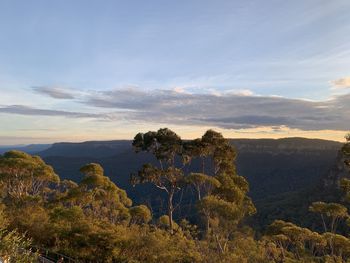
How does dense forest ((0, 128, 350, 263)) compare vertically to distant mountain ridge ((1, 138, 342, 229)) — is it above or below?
above

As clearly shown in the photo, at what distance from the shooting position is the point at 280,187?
4843 inches

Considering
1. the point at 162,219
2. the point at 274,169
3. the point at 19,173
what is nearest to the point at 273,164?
the point at 274,169

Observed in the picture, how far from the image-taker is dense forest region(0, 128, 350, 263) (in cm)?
2094

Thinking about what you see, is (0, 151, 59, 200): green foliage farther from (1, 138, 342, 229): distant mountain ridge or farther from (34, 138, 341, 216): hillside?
(34, 138, 341, 216): hillside

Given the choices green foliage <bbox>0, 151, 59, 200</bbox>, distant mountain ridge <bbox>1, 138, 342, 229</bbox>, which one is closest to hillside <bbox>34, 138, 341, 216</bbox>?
distant mountain ridge <bbox>1, 138, 342, 229</bbox>

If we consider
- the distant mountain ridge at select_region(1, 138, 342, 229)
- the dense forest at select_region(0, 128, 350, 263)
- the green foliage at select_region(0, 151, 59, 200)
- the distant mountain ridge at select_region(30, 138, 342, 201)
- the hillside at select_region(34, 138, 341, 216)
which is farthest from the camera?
the distant mountain ridge at select_region(30, 138, 342, 201)

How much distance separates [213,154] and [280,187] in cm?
9746

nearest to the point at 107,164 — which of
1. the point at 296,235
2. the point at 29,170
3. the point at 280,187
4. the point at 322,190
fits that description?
the point at 280,187

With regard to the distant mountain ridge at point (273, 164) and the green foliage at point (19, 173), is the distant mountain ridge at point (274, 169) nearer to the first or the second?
the distant mountain ridge at point (273, 164)

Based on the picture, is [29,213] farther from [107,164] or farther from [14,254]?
[107,164]

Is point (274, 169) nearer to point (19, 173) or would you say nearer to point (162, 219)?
point (162, 219)

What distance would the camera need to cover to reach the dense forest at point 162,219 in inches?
824

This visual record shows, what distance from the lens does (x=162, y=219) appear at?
1593 inches

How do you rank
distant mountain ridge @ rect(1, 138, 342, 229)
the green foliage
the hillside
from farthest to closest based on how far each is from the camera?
the hillside → distant mountain ridge @ rect(1, 138, 342, 229) → the green foliage
